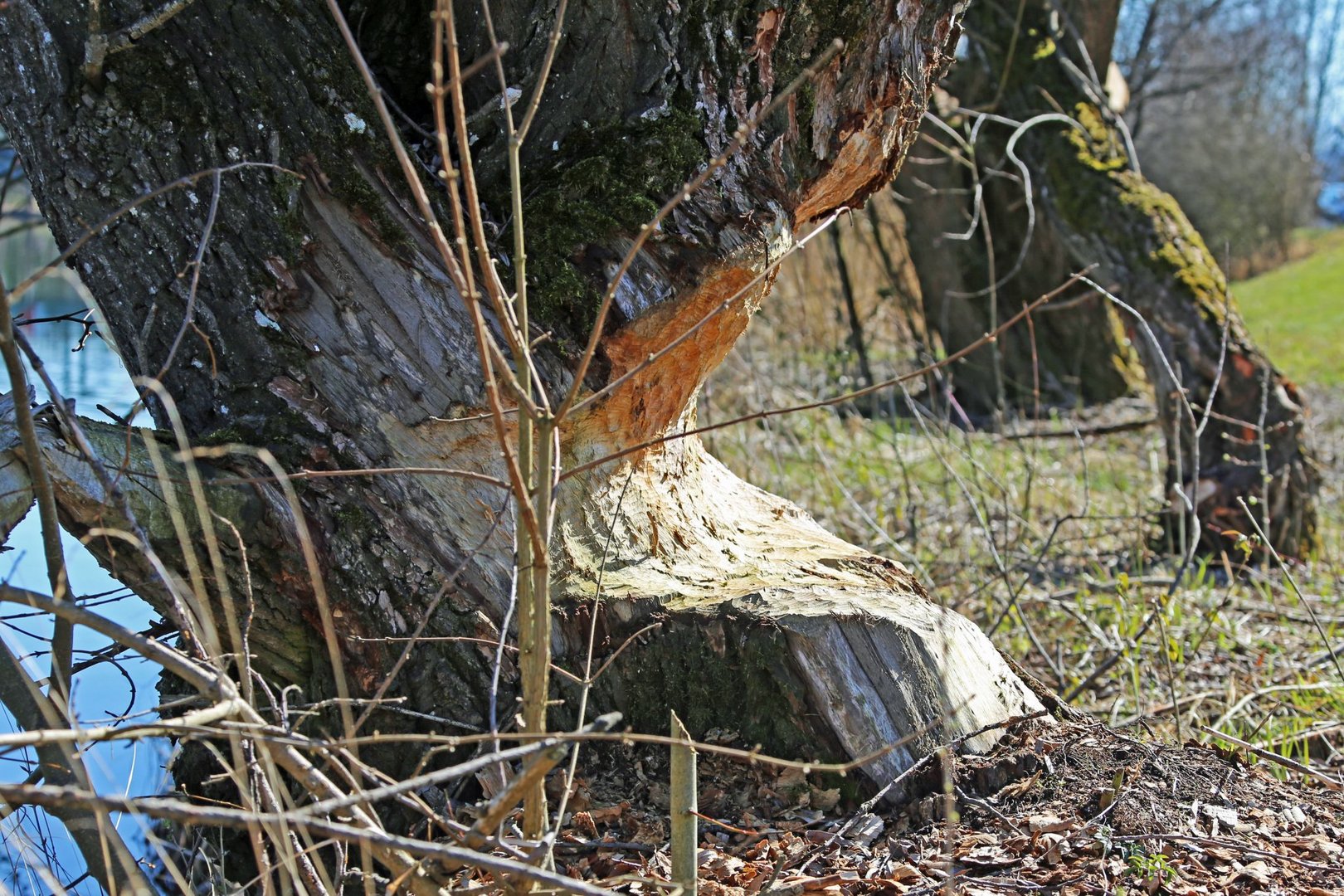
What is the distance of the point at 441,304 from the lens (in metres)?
2.23

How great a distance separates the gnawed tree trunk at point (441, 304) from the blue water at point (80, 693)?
1.06ft

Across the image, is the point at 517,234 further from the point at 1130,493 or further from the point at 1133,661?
the point at 1130,493

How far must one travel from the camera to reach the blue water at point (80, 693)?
2.23 m

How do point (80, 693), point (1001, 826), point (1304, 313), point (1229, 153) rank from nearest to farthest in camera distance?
1. point (1001, 826)
2. point (80, 693)
3. point (1304, 313)
4. point (1229, 153)

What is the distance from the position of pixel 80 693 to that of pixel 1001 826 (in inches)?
116

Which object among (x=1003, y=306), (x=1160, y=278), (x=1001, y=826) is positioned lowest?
(x=1001, y=826)

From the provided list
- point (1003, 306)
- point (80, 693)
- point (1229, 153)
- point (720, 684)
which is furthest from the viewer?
point (1229, 153)

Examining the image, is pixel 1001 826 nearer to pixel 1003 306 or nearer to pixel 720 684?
pixel 720 684

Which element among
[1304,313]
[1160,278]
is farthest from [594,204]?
[1304,313]

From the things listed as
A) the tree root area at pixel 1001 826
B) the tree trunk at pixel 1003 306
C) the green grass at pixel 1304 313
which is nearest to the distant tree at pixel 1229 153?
the green grass at pixel 1304 313

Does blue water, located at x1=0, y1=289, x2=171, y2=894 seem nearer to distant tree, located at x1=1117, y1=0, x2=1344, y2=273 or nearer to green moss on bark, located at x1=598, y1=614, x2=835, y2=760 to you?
green moss on bark, located at x1=598, y1=614, x2=835, y2=760

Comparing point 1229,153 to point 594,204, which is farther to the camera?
point 1229,153

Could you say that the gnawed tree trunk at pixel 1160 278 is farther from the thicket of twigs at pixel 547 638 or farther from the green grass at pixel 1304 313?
the green grass at pixel 1304 313

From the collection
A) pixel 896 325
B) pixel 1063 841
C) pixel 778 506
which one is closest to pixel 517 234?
pixel 1063 841
